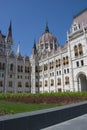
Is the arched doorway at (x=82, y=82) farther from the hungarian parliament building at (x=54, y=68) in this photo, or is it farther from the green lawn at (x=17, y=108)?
the green lawn at (x=17, y=108)

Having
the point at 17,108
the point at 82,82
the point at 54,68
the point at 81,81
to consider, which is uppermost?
the point at 54,68

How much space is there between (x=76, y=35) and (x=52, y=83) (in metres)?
18.0

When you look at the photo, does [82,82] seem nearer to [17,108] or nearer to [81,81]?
[81,81]

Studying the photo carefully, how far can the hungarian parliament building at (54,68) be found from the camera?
35844mm

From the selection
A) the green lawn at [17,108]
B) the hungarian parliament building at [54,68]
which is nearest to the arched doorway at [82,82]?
the hungarian parliament building at [54,68]

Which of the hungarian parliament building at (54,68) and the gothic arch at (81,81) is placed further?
the hungarian parliament building at (54,68)

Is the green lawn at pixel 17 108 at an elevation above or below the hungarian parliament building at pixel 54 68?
below

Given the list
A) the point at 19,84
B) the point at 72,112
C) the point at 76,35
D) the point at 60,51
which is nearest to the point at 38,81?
the point at 19,84

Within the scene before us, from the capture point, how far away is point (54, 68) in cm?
4766

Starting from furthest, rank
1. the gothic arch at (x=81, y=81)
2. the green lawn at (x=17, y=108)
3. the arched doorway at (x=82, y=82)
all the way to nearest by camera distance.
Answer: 1. the arched doorway at (x=82, y=82)
2. the gothic arch at (x=81, y=81)
3. the green lawn at (x=17, y=108)

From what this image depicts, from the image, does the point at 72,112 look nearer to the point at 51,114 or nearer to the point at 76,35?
the point at 51,114

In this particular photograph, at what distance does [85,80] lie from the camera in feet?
123

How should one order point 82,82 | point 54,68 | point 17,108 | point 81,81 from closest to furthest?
point 17,108 → point 81,81 → point 82,82 → point 54,68

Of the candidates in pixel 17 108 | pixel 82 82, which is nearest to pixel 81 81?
pixel 82 82
